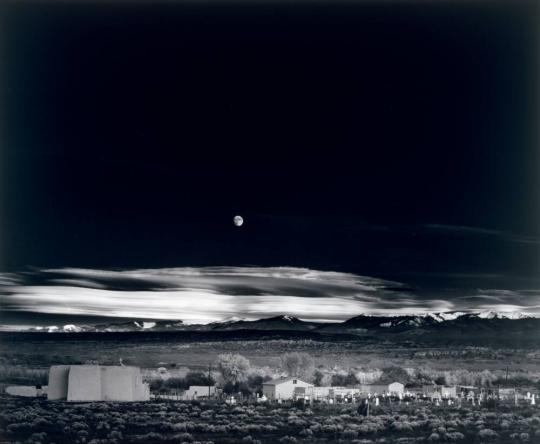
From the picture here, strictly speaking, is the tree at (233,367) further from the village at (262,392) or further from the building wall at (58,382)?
the building wall at (58,382)

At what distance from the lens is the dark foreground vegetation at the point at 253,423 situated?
30.0 feet

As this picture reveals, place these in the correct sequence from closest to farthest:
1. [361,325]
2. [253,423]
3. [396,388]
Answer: [253,423] < [396,388] < [361,325]

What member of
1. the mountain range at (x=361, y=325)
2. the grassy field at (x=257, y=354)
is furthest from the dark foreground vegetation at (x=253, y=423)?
the mountain range at (x=361, y=325)

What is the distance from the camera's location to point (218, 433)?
916 centimetres

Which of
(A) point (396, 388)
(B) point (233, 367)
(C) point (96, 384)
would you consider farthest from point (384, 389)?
(C) point (96, 384)

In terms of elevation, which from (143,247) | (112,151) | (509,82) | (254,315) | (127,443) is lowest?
(127,443)

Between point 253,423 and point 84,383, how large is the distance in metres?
1.46

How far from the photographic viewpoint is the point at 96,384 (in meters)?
9.31

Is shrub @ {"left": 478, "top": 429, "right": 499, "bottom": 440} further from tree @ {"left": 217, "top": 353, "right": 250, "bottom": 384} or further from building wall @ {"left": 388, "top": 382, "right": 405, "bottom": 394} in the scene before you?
tree @ {"left": 217, "top": 353, "right": 250, "bottom": 384}

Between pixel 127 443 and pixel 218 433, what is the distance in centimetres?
76

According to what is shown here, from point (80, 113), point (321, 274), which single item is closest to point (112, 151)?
point (80, 113)

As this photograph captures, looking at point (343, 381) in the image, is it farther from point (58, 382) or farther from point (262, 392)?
point (58, 382)

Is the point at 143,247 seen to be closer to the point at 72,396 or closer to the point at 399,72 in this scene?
the point at 72,396

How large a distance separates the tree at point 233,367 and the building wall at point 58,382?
1289 mm
